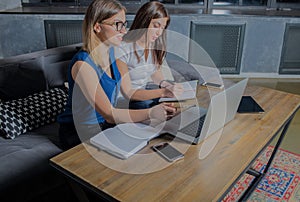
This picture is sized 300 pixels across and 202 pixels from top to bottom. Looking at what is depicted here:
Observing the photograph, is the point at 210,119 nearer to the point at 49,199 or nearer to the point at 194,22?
the point at 49,199

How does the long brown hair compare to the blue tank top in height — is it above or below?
above

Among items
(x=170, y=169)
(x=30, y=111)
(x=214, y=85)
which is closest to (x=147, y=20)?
(x=214, y=85)

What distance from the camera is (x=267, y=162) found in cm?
223

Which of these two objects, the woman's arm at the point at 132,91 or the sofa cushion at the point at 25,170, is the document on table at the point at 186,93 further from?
the sofa cushion at the point at 25,170

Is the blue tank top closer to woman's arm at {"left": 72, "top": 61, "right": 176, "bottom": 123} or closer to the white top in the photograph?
woman's arm at {"left": 72, "top": 61, "right": 176, "bottom": 123}

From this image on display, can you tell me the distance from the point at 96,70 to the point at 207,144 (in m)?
0.61

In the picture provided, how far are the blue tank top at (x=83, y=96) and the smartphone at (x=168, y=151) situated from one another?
0.40m

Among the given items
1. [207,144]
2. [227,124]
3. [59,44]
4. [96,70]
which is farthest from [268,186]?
[59,44]

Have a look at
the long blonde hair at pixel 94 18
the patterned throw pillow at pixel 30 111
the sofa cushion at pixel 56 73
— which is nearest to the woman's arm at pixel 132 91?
the long blonde hair at pixel 94 18

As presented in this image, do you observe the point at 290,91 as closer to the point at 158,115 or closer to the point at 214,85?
the point at 214,85

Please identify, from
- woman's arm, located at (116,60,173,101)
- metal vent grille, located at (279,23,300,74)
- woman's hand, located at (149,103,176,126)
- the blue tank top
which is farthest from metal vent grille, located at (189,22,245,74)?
woman's hand, located at (149,103,176,126)

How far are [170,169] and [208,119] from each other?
0.89ft

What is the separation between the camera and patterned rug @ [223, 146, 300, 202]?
74.9 inches

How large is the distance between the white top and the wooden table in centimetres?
70
